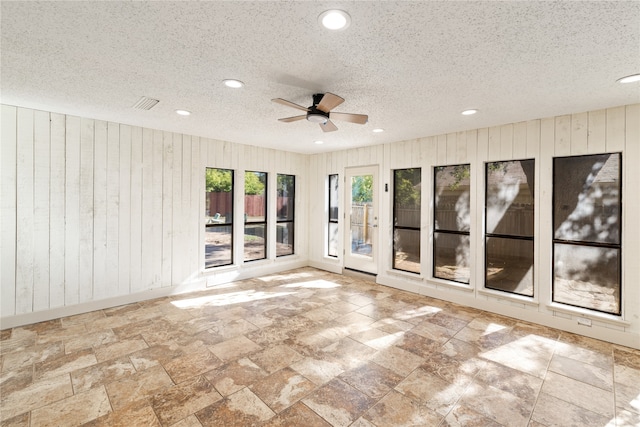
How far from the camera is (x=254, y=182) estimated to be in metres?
6.03

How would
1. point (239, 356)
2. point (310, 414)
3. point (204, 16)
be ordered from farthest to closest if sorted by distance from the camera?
point (239, 356) → point (310, 414) → point (204, 16)

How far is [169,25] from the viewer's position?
1.90 meters

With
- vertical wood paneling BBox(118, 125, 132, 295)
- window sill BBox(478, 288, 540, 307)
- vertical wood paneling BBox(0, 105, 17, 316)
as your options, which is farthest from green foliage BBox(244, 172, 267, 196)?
window sill BBox(478, 288, 540, 307)

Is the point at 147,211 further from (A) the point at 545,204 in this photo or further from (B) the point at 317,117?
(A) the point at 545,204

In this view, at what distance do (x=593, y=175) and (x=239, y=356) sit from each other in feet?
15.0

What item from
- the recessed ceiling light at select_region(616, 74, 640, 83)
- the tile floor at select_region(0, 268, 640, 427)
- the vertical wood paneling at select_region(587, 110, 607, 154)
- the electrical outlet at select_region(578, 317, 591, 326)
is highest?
the recessed ceiling light at select_region(616, 74, 640, 83)

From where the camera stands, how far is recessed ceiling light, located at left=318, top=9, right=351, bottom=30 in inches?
68.7

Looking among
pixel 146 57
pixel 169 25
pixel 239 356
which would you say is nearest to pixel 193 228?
pixel 239 356

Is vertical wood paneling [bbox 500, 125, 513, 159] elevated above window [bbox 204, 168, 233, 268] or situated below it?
above

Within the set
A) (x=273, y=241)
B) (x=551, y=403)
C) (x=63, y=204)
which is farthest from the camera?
(x=273, y=241)

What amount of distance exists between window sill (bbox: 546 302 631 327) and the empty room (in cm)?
2

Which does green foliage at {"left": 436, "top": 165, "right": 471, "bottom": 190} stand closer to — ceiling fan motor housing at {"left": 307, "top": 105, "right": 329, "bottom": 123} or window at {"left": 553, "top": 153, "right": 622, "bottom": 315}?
window at {"left": 553, "top": 153, "right": 622, "bottom": 315}

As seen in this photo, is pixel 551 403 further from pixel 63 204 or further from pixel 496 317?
pixel 63 204

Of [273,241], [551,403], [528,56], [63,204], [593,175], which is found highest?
[528,56]
